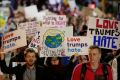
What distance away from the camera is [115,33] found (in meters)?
11.8

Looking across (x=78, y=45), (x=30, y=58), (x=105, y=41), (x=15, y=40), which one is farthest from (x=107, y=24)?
(x=30, y=58)

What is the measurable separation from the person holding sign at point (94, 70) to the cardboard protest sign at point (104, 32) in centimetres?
136

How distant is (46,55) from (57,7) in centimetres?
1729

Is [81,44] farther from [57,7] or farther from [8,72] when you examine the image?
[57,7]

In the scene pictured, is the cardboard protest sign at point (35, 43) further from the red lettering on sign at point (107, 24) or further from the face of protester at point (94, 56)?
the face of protester at point (94, 56)

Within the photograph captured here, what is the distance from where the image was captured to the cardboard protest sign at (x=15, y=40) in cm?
1183

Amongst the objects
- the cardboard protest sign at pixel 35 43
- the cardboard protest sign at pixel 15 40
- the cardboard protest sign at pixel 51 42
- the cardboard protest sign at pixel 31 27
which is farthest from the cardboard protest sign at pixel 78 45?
the cardboard protest sign at pixel 31 27

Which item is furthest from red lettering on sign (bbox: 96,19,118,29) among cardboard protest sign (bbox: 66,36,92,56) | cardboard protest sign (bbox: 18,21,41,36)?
cardboard protest sign (bbox: 18,21,41,36)

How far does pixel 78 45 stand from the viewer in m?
11.8

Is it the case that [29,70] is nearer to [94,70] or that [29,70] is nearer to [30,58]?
[30,58]

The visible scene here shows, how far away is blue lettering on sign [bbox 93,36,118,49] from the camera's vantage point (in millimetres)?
11719

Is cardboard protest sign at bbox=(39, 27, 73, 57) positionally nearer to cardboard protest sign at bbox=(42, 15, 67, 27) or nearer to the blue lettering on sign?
the blue lettering on sign

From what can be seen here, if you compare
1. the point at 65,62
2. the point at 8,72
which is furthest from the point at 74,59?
the point at 8,72

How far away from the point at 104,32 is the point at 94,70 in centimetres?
172
